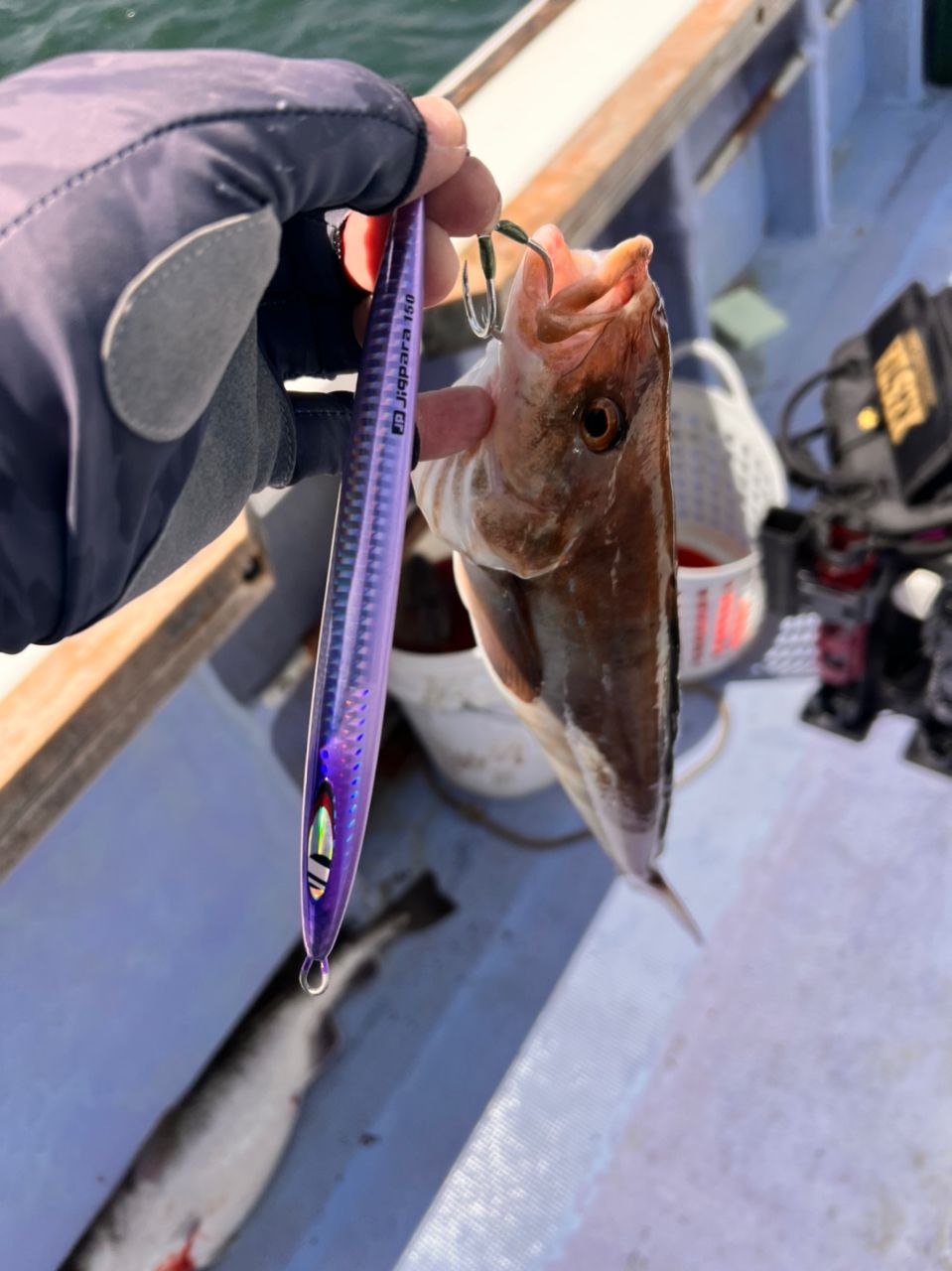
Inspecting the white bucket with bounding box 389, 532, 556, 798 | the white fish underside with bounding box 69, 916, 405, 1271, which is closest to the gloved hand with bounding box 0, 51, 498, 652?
the white bucket with bounding box 389, 532, 556, 798

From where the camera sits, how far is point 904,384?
7.75ft

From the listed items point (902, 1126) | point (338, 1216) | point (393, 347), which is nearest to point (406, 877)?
point (338, 1216)

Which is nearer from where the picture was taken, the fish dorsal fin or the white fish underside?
the fish dorsal fin

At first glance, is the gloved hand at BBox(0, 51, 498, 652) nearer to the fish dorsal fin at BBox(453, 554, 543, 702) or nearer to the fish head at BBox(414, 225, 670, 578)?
the fish head at BBox(414, 225, 670, 578)

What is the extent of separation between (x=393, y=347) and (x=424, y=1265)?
6.69 feet

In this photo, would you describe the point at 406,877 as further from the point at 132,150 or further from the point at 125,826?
the point at 132,150

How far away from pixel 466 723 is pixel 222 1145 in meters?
1.16

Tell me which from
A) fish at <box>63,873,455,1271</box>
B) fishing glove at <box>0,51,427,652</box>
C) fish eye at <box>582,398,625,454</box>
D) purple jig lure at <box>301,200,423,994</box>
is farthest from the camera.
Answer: fish at <box>63,873,455,1271</box>

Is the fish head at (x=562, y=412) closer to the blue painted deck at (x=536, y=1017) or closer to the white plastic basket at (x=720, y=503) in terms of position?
the blue painted deck at (x=536, y=1017)

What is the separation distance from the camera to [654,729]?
5.05 feet

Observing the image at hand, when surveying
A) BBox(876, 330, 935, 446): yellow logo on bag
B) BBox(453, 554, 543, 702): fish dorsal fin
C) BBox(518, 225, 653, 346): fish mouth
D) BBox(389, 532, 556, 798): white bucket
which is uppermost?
BBox(518, 225, 653, 346): fish mouth

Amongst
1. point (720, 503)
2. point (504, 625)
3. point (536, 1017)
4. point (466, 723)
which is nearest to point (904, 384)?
point (720, 503)

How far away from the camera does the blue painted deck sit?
6.56ft

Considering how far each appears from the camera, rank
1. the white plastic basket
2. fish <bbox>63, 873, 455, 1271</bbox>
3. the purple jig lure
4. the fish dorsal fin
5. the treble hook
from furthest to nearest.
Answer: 1. the white plastic basket
2. fish <bbox>63, 873, 455, 1271</bbox>
3. the fish dorsal fin
4. the treble hook
5. the purple jig lure
